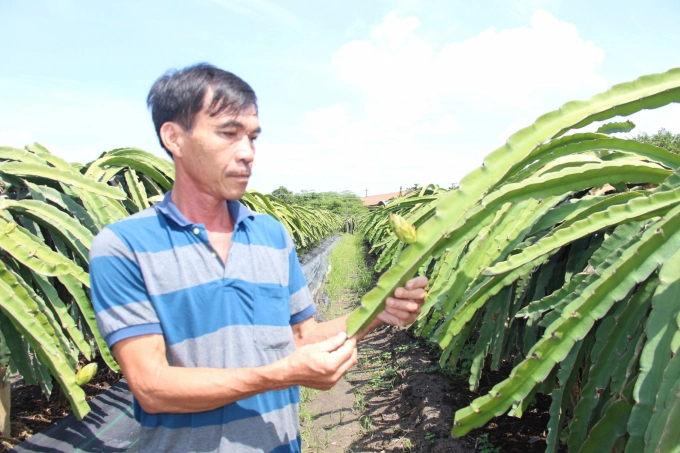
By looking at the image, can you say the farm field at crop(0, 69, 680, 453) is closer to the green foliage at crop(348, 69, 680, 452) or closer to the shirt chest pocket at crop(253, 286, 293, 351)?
the green foliage at crop(348, 69, 680, 452)

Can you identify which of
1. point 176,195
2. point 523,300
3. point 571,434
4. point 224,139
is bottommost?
point 571,434

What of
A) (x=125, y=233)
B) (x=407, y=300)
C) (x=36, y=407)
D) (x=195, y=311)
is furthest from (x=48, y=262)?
(x=36, y=407)

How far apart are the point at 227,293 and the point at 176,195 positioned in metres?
0.33

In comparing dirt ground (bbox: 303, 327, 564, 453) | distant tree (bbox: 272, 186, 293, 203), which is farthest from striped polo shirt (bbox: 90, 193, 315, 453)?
distant tree (bbox: 272, 186, 293, 203)

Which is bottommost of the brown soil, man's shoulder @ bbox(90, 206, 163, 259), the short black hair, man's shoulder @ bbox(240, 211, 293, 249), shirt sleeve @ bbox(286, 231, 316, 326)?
the brown soil

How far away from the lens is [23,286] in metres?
1.72

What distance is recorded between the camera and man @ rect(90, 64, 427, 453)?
1.11 meters

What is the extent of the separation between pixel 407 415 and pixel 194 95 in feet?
9.44

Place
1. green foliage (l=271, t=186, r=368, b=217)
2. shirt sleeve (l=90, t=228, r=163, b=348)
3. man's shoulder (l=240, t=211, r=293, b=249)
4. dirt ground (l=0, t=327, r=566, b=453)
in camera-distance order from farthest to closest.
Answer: green foliage (l=271, t=186, r=368, b=217)
dirt ground (l=0, t=327, r=566, b=453)
man's shoulder (l=240, t=211, r=293, b=249)
shirt sleeve (l=90, t=228, r=163, b=348)

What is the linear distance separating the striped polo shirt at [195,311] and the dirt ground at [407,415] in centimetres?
184

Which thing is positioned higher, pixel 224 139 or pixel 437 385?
pixel 224 139

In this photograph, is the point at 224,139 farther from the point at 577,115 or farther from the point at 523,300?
the point at 523,300

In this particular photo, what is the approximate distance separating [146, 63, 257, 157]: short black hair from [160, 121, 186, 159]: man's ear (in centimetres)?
2

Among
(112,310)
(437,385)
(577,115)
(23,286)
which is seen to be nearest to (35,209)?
(23,286)
